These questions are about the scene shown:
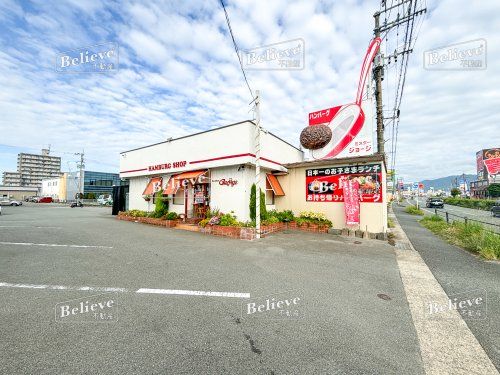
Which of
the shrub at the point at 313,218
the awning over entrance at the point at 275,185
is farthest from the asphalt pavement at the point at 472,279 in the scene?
the awning over entrance at the point at 275,185

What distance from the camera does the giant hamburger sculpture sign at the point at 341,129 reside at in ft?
40.7

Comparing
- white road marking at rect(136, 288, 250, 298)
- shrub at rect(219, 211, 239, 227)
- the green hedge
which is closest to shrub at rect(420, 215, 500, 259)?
white road marking at rect(136, 288, 250, 298)

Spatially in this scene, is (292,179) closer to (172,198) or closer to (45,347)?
(172,198)

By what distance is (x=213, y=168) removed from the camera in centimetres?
1181

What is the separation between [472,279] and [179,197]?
13045 mm

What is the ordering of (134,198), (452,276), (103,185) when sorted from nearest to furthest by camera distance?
1. (452,276)
2. (134,198)
3. (103,185)

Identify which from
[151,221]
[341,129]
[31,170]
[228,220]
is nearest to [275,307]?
[228,220]

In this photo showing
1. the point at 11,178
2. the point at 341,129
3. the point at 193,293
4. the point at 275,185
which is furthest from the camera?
the point at 11,178

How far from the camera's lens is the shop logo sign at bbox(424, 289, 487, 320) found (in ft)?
11.5

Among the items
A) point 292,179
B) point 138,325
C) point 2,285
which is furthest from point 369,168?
point 2,285

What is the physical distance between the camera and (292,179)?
1245 cm

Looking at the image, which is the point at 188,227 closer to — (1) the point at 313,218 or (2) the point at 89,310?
(1) the point at 313,218

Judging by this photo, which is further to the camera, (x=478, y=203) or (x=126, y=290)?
(x=478, y=203)

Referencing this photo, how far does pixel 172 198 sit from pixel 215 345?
482 inches
